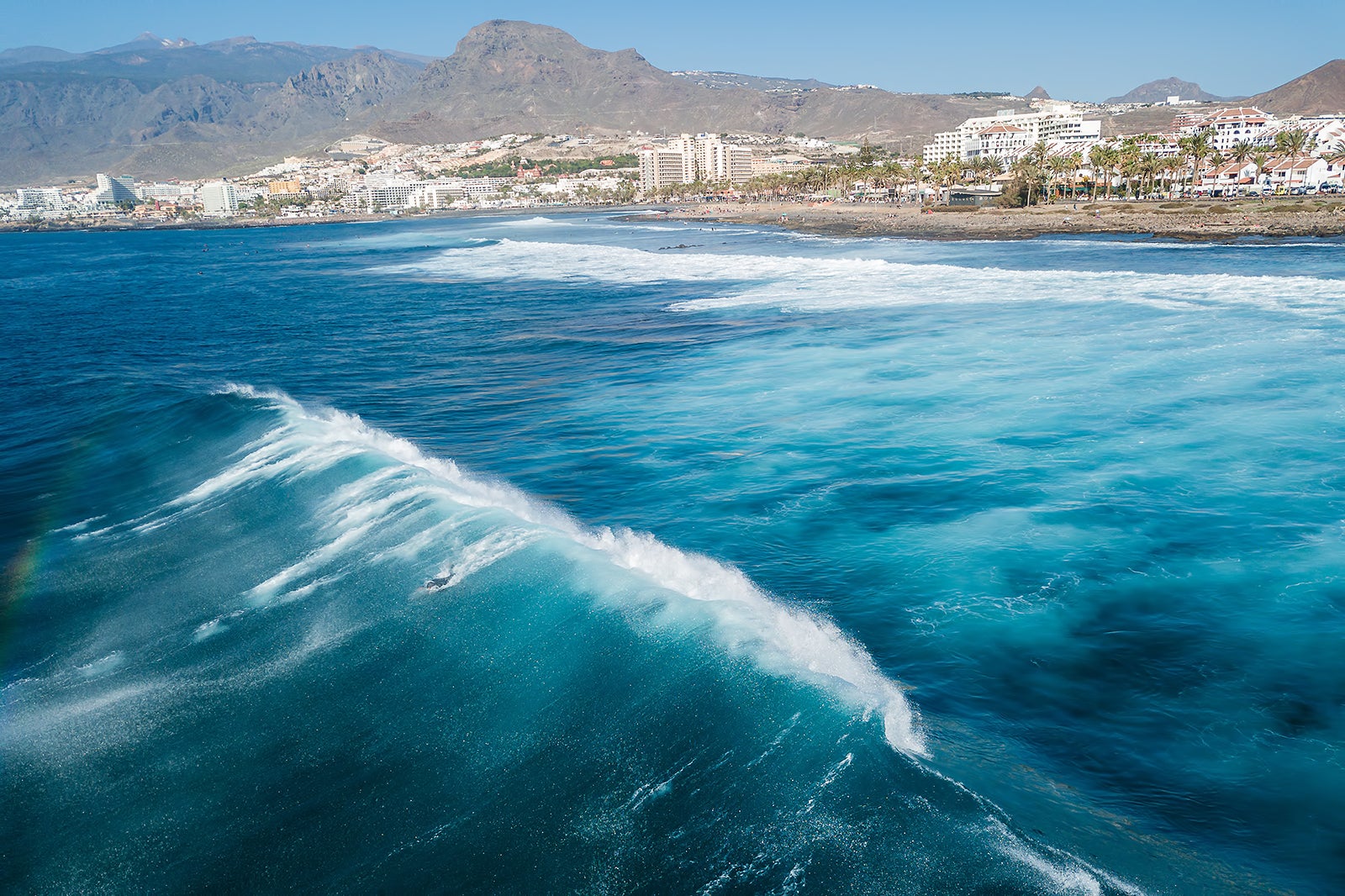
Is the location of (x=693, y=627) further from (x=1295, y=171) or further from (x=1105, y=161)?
(x=1295, y=171)

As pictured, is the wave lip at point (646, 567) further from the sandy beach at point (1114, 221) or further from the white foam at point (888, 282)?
the sandy beach at point (1114, 221)

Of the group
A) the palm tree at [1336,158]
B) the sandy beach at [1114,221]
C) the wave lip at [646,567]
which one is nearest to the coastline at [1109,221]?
the sandy beach at [1114,221]

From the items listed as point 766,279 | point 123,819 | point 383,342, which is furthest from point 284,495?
point 766,279

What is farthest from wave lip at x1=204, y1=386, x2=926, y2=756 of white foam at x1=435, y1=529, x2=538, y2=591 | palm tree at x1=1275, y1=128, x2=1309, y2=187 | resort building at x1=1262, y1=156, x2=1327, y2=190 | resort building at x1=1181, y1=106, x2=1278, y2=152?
resort building at x1=1181, y1=106, x2=1278, y2=152

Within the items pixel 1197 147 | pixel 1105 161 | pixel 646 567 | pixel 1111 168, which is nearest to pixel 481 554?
pixel 646 567

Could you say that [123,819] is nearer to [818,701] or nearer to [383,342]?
[818,701]

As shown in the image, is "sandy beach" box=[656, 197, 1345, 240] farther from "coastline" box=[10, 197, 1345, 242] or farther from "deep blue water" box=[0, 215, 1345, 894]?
"deep blue water" box=[0, 215, 1345, 894]

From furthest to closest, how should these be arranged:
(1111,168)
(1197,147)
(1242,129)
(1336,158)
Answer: (1242,129)
(1111,168)
(1336,158)
(1197,147)

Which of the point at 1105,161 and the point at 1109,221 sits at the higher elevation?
the point at 1105,161
